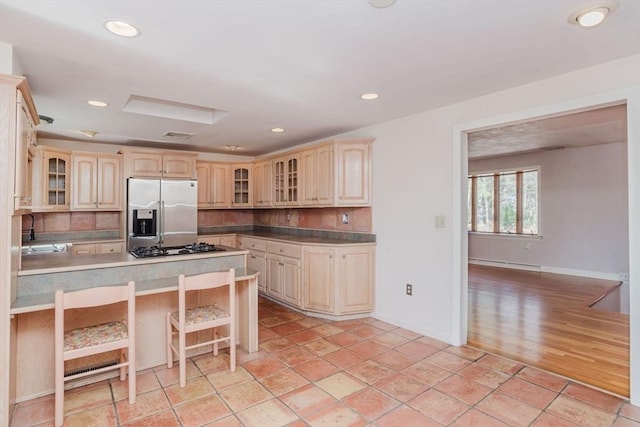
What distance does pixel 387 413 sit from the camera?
7.30ft

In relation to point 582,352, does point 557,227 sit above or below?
above

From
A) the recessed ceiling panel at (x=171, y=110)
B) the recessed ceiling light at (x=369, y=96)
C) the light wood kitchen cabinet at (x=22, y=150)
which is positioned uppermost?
the recessed ceiling panel at (x=171, y=110)

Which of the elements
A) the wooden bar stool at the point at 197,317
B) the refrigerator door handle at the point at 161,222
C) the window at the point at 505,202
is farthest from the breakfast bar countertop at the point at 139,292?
the window at the point at 505,202

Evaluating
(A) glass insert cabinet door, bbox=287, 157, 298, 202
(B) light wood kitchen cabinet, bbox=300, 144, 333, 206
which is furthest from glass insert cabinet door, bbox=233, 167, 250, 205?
(B) light wood kitchen cabinet, bbox=300, 144, 333, 206

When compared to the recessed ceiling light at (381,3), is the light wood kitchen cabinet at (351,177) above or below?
below

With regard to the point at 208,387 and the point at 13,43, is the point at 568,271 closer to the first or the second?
the point at 208,387

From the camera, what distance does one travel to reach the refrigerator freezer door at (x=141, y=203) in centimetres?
470

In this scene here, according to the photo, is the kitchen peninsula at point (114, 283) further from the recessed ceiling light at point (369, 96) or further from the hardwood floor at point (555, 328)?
the hardwood floor at point (555, 328)

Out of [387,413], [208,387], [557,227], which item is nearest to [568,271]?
[557,227]

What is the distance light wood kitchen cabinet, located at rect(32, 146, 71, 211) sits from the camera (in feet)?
14.4

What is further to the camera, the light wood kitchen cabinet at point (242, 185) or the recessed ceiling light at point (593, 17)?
the light wood kitchen cabinet at point (242, 185)

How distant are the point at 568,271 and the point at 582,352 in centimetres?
426

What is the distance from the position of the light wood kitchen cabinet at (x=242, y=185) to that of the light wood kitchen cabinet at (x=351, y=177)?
2.30 metres

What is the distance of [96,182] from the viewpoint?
479 cm
